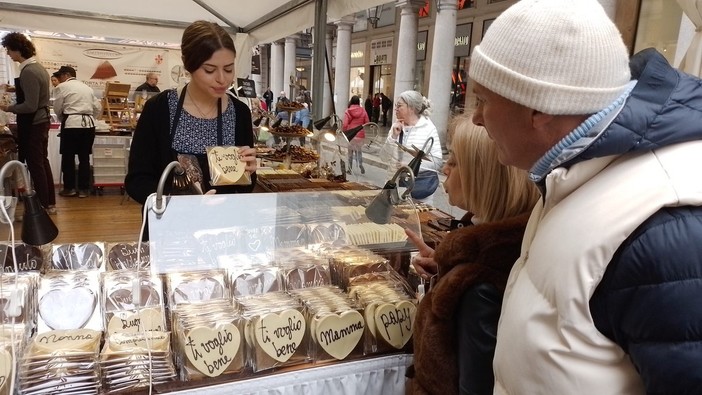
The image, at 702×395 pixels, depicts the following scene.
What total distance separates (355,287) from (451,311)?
1.46 feet

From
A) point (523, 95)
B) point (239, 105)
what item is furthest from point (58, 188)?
point (523, 95)

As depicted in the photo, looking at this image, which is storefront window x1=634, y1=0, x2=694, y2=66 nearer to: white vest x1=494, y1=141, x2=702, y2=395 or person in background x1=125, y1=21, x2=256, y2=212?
person in background x1=125, y1=21, x2=256, y2=212

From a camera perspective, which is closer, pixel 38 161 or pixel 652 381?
pixel 652 381

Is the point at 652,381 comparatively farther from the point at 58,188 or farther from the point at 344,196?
the point at 58,188

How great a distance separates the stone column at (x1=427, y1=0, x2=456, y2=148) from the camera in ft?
29.3

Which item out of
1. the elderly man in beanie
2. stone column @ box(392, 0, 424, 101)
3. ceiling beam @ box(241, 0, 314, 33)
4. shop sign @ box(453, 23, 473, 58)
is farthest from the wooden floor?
shop sign @ box(453, 23, 473, 58)

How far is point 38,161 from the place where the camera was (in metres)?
4.70

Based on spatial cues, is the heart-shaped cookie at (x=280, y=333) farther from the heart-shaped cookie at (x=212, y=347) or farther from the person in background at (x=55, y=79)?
the person in background at (x=55, y=79)

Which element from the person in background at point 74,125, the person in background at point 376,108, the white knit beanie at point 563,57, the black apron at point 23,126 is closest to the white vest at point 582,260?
the white knit beanie at point 563,57

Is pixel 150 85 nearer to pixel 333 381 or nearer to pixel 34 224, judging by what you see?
pixel 34 224

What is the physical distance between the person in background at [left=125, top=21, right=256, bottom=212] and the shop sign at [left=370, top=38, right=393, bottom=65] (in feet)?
49.7

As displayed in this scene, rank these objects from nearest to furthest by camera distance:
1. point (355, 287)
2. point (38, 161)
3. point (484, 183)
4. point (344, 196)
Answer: point (484, 183) → point (355, 287) → point (344, 196) → point (38, 161)

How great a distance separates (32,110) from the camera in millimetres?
4504

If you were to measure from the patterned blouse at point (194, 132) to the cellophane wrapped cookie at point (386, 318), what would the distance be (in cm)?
93
